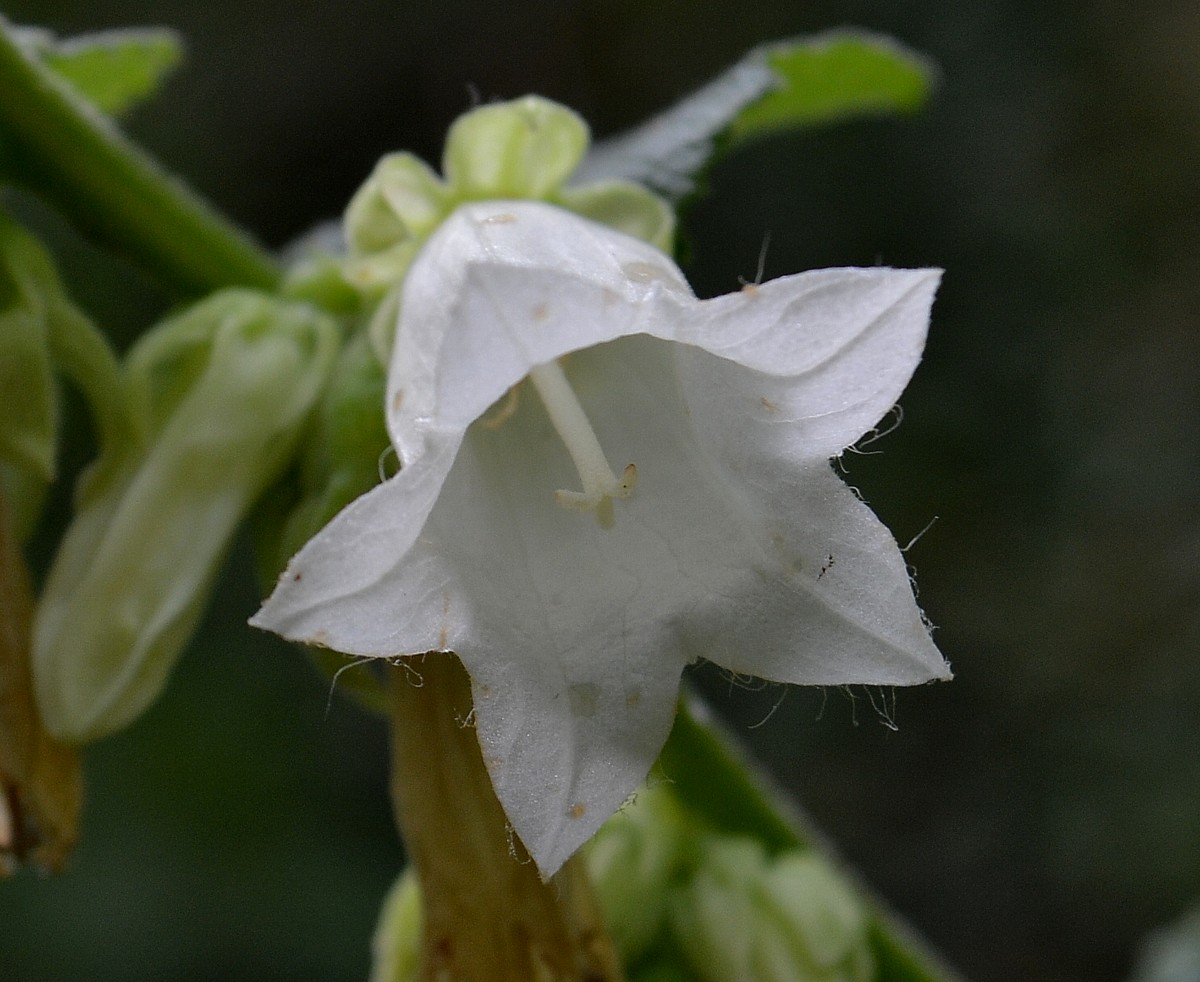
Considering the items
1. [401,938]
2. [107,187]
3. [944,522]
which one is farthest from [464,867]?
[944,522]

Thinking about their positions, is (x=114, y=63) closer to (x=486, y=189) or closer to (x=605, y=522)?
(x=486, y=189)

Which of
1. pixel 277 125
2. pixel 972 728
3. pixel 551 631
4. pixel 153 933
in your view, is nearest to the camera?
pixel 551 631

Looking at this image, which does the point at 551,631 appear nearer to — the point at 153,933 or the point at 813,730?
the point at 153,933

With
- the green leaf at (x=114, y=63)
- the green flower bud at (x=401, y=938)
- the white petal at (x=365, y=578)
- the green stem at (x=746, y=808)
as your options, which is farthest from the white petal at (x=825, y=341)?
the green leaf at (x=114, y=63)

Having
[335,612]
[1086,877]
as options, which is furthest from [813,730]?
[335,612]

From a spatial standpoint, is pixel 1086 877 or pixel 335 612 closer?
pixel 335 612

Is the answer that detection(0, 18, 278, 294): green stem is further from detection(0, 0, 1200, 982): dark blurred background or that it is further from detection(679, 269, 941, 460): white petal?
detection(0, 0, 1200, 982): dark blurred background

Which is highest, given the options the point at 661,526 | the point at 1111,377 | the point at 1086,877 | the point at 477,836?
the point at 661,526
